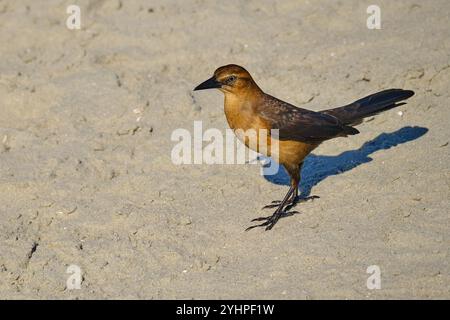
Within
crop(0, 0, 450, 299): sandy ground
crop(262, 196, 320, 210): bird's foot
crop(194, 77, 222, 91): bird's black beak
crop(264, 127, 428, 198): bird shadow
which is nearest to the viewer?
crop(0, 0, 450, 299): sandy ground

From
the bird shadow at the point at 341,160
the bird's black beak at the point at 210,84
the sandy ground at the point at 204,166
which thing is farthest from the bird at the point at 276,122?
the bird shadow at the point at 341,160

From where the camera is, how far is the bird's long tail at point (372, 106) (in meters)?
6.25

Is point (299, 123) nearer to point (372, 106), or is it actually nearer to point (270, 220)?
point (372, 106)

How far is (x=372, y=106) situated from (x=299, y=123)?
73cm

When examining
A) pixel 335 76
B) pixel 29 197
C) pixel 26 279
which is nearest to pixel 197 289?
pixel 26 279

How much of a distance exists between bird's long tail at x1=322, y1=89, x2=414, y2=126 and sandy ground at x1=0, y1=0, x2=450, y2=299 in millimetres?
486

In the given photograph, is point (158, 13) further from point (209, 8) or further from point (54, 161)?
point (54, 161)

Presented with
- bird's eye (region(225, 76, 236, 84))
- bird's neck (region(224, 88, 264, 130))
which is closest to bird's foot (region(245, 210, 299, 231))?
bird's neck (region(224, 88, 264, 130))

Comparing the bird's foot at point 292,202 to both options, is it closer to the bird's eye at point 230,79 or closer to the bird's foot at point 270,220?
the bird's foot at point 270,220

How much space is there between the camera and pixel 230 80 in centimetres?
583

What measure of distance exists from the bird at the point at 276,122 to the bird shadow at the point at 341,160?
1.28 feet

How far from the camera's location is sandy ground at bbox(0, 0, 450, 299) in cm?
521

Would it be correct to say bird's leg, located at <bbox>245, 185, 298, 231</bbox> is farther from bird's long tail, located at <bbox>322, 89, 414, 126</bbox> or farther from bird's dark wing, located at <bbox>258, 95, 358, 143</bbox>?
bird's long tail, located at <bbox>322, 89, 414, 126</bbox>
